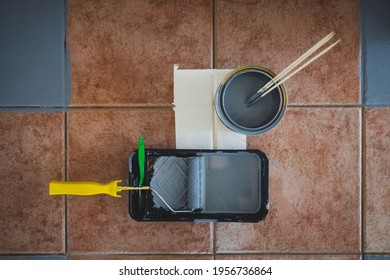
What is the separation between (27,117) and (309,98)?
2.04 feet

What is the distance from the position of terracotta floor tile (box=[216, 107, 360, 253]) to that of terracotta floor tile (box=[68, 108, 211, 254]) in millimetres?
109

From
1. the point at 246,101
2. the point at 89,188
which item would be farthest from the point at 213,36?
the point at 89,188

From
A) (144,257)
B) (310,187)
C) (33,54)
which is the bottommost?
(144,257)

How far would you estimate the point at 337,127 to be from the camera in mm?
914

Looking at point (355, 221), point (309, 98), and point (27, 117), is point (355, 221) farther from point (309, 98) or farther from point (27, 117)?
point (27, 117)

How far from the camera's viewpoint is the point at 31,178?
92cm

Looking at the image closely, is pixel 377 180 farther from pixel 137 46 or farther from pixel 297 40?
pixel 137 46

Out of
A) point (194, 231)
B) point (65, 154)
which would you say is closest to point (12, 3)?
point (65, 154)

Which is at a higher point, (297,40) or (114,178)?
(297,40)

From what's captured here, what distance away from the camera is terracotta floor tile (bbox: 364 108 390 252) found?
92 cm

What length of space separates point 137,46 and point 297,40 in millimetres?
350

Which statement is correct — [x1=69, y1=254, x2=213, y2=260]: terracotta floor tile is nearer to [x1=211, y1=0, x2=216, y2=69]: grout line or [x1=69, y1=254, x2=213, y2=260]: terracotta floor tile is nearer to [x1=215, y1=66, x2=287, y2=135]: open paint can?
[x1=215, y1=66, x2=287, y2=135]: open paint can

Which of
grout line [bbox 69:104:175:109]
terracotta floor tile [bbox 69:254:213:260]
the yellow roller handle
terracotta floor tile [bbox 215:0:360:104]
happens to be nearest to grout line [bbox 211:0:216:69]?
terracotta floor tile [bbox 215:0:360:104]

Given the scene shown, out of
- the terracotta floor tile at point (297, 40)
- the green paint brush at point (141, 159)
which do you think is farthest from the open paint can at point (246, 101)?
the green paint brush at point (141, 159)
